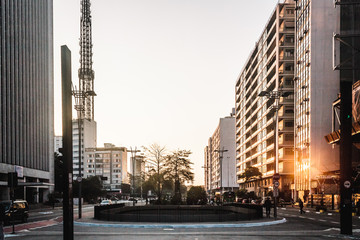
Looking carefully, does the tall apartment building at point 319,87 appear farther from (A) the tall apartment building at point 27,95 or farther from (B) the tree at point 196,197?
(A) the tall apartment building at point 27,95

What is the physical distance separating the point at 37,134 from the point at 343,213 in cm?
7366

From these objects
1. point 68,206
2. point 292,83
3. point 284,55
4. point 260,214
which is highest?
point 284,55

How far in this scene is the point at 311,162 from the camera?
7356cm

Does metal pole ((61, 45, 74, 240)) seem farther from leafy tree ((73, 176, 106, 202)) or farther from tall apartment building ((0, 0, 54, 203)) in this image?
leafy tree ((73, 176, 106, 202))

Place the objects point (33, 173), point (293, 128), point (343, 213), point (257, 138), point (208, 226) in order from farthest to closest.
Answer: point (257, 138) → point (293, 128) → point (33, 173) → point (208, 226) → point (343, 213)

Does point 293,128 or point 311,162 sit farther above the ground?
point 293,128

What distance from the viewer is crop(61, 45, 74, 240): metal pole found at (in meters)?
10.4

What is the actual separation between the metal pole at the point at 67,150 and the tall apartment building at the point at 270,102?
2491 inches

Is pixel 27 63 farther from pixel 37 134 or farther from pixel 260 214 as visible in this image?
pixel 260 214

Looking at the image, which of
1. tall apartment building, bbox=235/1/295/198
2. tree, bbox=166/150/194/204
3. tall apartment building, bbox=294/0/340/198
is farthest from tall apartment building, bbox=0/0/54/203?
tall apartment building, bbox=294/0/340/198

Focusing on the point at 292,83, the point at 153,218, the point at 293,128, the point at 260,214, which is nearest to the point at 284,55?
the point at 292,83

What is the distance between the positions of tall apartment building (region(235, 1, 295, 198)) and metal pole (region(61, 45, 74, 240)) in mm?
63273

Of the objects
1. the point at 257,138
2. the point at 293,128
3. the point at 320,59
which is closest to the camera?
the point at 320,59

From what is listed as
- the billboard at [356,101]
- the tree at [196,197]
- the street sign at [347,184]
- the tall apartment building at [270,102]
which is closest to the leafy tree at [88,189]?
the tall apartment building at [270,102]
